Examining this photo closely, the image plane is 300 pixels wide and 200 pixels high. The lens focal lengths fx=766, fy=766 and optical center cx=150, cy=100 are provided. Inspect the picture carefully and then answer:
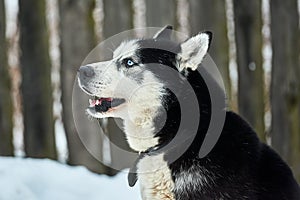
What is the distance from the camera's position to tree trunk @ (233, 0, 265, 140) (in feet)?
19.6

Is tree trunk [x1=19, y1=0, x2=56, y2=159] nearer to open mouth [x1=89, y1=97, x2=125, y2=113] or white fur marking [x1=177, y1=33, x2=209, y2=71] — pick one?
open mouth [x1=89, y1=97, x2=125, y2=113]

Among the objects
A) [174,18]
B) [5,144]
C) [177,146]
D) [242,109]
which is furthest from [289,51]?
[177,146]

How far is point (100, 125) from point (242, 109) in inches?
44.8

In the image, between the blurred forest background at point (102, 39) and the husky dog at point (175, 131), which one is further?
the blurred forest background at point (102, 39)

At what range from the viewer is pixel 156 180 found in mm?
3584

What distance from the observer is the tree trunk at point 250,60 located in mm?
5980

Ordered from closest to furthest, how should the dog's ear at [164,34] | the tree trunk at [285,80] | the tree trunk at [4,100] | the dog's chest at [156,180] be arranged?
the dog's chest at [156,180] < the dog's ear at [164,34] < the tree trunk at [4,100] < the tree trunk at [285,80]

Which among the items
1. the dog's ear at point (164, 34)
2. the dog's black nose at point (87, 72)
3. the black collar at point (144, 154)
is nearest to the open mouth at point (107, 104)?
the dog's black nose at point (87, 72)

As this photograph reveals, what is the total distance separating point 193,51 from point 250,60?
2.42m

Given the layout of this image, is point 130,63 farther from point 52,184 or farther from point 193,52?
point 52,184

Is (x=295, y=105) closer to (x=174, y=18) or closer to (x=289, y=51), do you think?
(x=289, y=51)

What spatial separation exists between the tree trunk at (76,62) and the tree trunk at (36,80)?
0.41 ft

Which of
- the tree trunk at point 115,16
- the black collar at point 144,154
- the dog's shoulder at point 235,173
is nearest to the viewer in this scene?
the dog's shoulder at point 235,173

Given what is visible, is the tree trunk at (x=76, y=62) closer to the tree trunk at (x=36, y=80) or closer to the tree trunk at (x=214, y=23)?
the tree trunk at (x=36, y=80)
